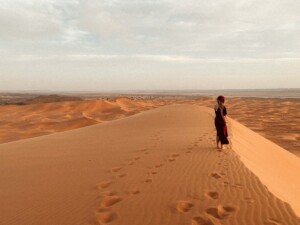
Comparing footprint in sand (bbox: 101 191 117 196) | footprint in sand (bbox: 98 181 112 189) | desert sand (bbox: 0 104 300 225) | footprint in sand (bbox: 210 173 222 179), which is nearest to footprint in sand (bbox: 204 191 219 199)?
desert sand (bbox: 0 104 300 225)

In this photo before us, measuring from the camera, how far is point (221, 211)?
434 centimetres

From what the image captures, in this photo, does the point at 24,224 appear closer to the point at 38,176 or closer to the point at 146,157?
the point at 38,176

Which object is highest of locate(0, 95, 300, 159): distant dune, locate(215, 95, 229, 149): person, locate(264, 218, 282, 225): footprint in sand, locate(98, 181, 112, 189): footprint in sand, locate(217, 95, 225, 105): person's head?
locate(217, 95, 225, 105): person's head

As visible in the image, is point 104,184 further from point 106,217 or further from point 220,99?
point 220,99

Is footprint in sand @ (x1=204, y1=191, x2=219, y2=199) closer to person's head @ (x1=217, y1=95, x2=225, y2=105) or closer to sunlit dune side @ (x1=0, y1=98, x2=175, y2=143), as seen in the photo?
person's head @ (x1=217, y1=95, x2=225, y2=105)

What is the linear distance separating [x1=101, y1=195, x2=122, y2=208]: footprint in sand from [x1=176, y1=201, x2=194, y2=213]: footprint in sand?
95 cm

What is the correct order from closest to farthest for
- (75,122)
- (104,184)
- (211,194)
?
(211,194) < (104,184) < (75,122)

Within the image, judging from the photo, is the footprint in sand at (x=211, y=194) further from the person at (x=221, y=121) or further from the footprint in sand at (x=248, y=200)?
the person at (x=221, y=121)

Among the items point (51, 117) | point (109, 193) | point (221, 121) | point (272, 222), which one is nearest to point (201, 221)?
point (272, 222)

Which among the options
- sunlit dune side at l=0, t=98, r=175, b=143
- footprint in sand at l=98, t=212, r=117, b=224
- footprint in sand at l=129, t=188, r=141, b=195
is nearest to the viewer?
footprint in sand at l=98, t=212, r=117, b=224

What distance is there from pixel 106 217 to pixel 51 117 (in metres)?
29.1

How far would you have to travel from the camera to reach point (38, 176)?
6941 millimetres

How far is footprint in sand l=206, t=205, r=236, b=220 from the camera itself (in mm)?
4215

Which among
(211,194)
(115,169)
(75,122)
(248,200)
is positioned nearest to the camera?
(248,200)
